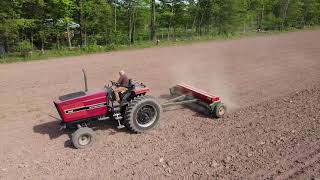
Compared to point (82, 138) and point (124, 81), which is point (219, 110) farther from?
point (82, 138)

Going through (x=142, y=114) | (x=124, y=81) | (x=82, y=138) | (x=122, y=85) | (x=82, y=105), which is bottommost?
(x=82, y=138)

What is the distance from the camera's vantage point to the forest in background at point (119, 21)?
26.6m

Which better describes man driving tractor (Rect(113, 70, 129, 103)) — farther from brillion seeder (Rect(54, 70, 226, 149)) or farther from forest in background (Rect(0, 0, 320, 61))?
forest in background (Rect(0, 0, 320, 61))

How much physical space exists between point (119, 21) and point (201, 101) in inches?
1073

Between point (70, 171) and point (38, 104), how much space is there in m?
5.48

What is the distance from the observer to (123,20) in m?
35.7

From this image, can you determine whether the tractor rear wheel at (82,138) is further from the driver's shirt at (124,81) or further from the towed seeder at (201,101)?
the towed seeder at (201,101)

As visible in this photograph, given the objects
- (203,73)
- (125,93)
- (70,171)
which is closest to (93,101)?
(125,93)

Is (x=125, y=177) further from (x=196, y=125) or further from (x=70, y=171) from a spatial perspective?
(x=196, y=125)

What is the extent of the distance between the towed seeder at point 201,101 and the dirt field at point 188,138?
0.27 m

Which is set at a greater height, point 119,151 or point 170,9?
point 170,9

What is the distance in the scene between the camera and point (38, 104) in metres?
11.4

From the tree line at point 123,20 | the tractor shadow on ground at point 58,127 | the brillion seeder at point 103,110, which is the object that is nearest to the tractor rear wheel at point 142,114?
the brillion seeder at point 103,110

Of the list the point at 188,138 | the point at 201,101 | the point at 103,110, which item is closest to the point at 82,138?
the point at 103,110
